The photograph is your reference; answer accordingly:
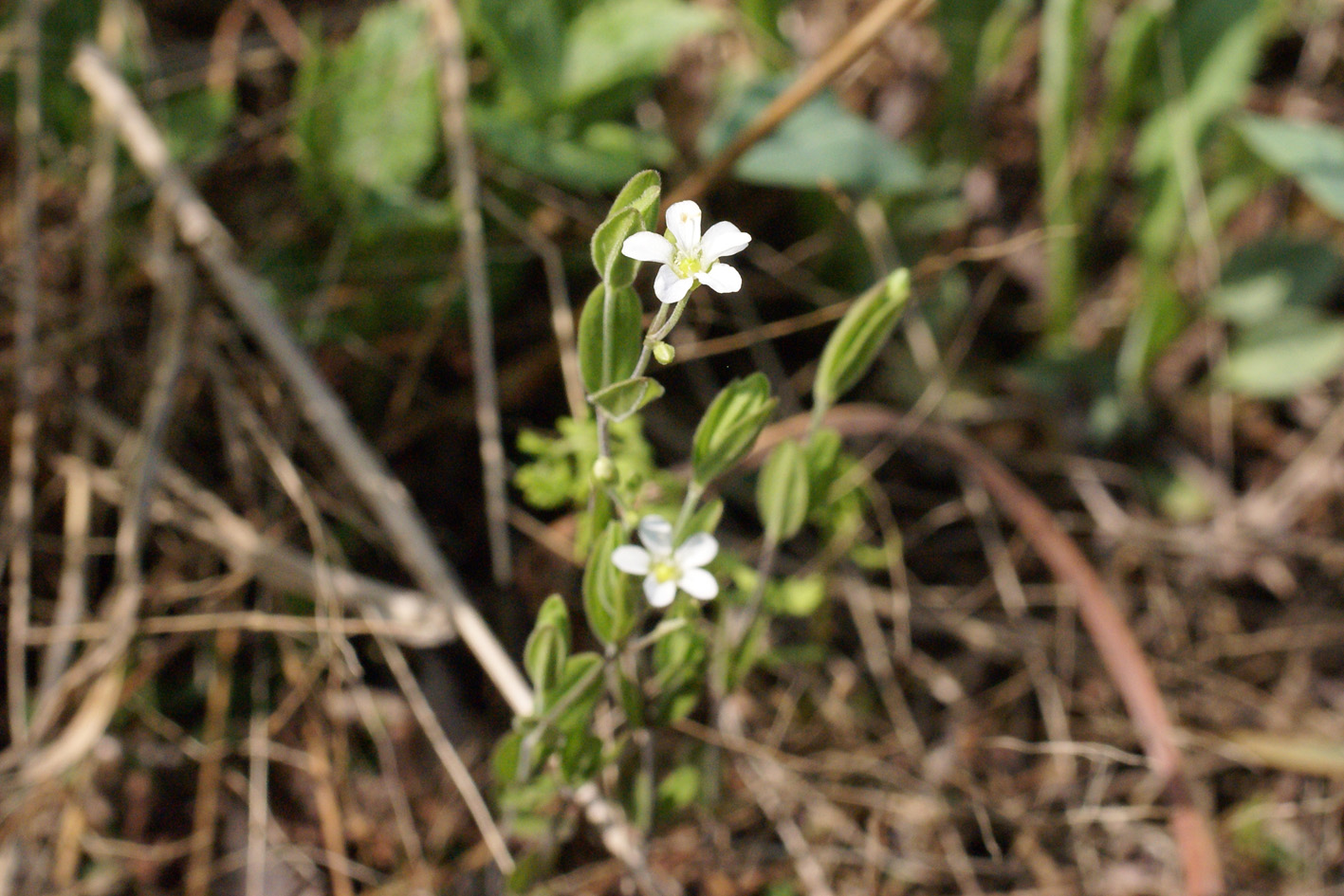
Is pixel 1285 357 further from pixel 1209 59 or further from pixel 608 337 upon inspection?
pixel 608 337

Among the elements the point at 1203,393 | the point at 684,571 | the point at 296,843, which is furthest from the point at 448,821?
the point at 1203,393

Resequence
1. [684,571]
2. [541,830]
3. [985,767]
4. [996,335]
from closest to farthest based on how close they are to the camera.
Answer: [684,571], [541,830], [985,767], [996,335]

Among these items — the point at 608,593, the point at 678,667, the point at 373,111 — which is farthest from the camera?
the point at 373,111

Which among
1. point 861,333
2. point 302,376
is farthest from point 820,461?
point 302,376

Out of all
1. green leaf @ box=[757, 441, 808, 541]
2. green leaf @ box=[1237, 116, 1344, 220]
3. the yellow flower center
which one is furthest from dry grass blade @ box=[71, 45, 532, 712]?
green leaf @ box=[1237, 116, 1344, 220]

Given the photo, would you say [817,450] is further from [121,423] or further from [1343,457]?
[1343,457]

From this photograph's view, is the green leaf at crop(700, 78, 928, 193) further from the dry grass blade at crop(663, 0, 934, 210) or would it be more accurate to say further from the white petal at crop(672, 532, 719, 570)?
the white petal at crop(672, 532, 719, 570)

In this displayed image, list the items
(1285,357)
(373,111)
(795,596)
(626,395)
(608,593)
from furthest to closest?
(1285,357)
(373,111)
(795,596)
(608,593)
(626,395)

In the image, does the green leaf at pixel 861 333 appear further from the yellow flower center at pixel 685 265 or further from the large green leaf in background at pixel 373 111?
the large green leaf in background at pixel 373 111
